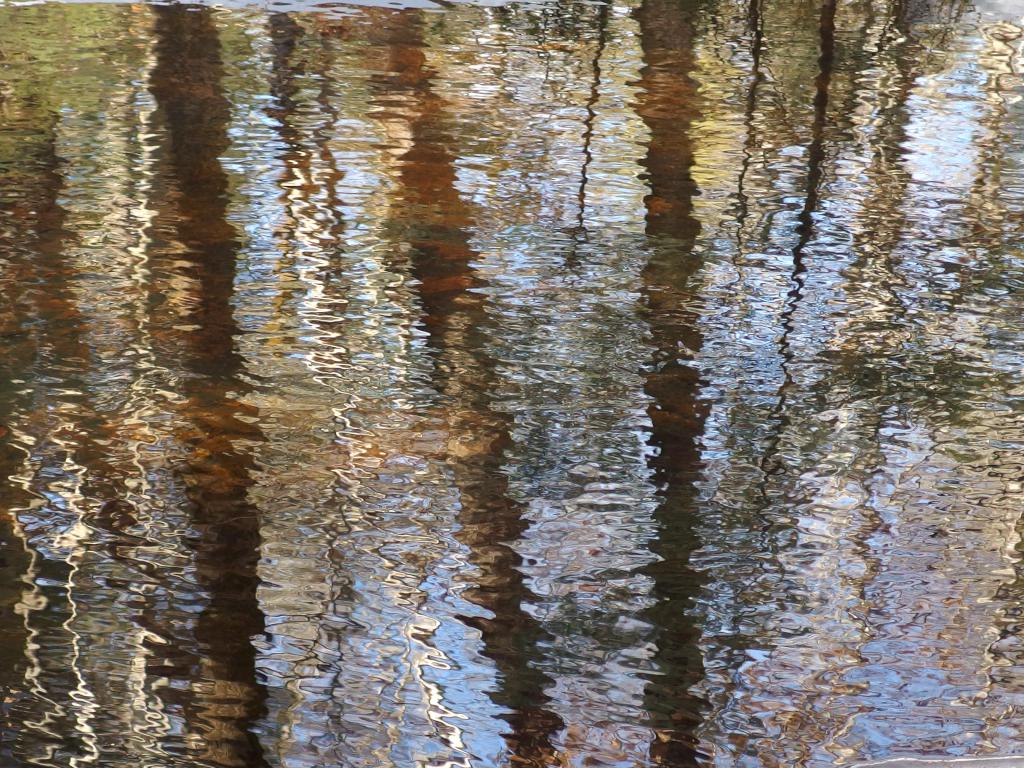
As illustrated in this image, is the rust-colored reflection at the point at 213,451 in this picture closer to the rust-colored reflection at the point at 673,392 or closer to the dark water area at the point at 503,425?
the dark water area at the point at 503,425

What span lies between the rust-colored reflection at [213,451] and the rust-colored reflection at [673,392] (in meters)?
0.93

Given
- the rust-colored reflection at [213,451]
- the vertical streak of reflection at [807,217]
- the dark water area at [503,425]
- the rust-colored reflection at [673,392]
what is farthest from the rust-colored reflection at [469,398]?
the vertical streak of reflection at [807,217]

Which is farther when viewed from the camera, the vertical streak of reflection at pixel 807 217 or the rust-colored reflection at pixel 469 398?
the vertical streak of reflection at pixel 807 217

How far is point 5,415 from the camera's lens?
390cm

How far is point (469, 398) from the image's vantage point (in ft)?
13.6

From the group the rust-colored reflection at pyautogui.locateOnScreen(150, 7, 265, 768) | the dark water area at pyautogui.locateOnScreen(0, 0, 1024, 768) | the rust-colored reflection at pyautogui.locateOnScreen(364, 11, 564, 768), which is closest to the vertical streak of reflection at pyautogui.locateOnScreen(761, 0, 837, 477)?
the dark water area at pyautogui.locateOnScreen(0, 0, 1024, 768)

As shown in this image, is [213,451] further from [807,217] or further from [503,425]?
[807,217]

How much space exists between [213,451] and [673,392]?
1536 mm

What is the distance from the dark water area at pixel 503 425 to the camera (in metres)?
2.83

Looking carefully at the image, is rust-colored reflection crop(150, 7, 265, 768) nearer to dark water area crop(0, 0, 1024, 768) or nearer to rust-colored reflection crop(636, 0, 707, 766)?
dark water area crop(0, 0, 1024, 768)

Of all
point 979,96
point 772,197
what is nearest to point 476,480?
point 772,197

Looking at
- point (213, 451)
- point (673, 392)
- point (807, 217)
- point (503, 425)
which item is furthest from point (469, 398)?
point (807, 217)

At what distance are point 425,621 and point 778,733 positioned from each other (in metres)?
0.88

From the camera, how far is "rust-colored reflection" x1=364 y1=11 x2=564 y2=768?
2881 mm
